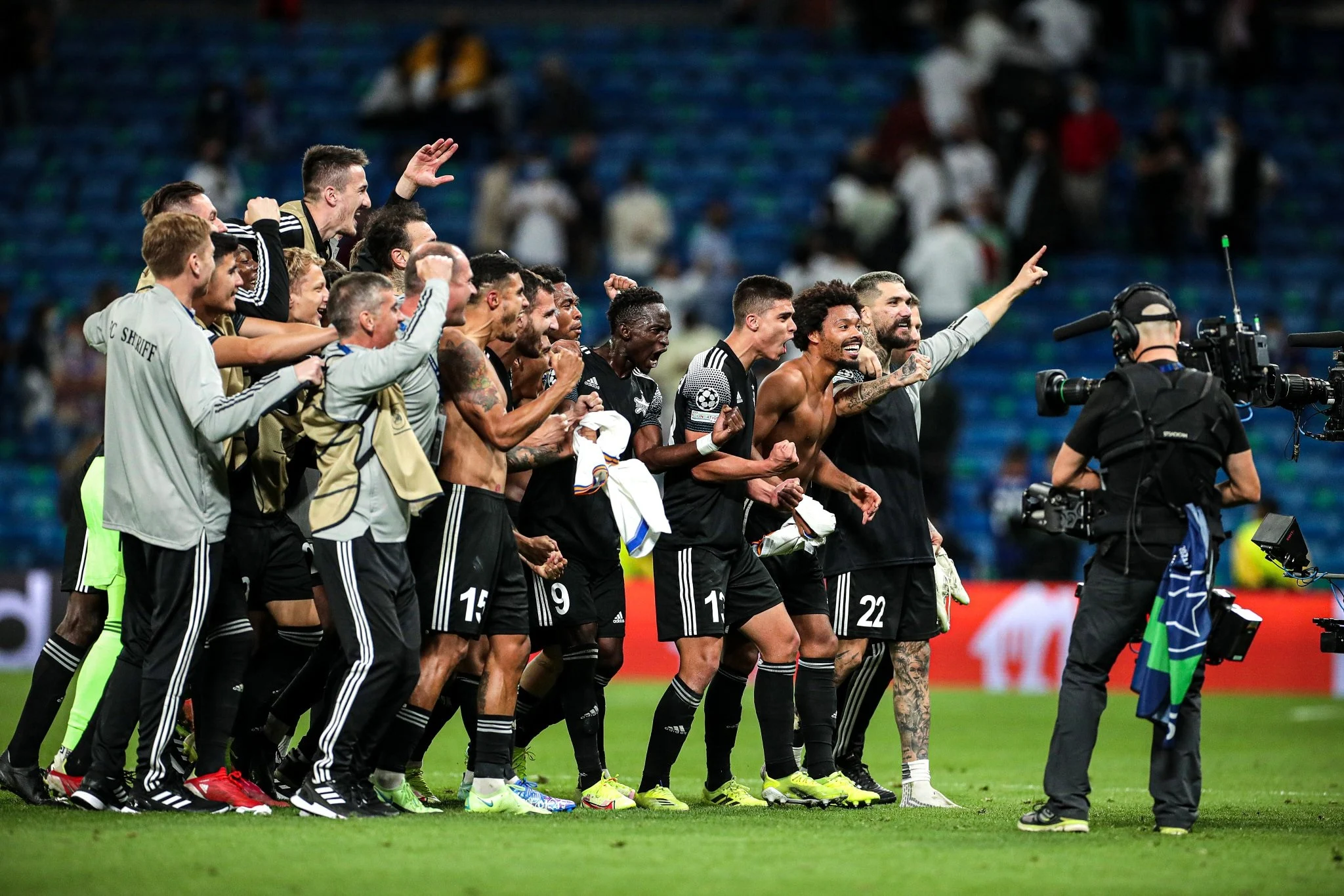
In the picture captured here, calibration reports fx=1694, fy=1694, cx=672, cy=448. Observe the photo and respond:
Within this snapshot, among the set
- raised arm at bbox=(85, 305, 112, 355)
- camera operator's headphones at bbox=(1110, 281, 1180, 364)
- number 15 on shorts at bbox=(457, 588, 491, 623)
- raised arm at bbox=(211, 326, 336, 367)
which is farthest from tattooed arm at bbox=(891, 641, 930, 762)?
raised arm at bbox=(85, 305, 112, 355)

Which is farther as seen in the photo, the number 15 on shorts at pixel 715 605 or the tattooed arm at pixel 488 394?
the number 15 on shorts at pixel 715 605

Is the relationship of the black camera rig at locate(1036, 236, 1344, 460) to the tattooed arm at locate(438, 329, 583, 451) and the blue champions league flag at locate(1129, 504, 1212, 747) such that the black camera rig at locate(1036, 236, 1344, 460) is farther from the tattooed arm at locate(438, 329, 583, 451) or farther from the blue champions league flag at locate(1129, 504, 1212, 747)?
the tattooed arm at locate(438, 329, 583, 451)

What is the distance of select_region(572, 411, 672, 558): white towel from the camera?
8.30 metres

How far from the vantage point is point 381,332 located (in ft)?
24.8

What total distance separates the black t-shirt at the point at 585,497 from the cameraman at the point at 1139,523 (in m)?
2.27

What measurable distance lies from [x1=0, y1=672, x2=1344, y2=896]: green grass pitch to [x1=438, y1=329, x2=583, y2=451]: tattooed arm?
5.83 ft

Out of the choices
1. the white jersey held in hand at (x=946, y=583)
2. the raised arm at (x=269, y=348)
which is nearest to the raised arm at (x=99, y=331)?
the raised arm at (x=269, y=348)

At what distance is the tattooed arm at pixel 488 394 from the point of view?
7.81m

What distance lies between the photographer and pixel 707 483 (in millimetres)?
8625

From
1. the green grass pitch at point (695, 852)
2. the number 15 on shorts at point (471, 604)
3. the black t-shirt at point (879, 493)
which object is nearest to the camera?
the green grass pitch at point (695, 852)

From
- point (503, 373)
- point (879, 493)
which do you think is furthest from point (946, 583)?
point (503, 373)

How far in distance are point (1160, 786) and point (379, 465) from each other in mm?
3760

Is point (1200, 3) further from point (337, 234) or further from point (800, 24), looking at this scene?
point (337, 234)

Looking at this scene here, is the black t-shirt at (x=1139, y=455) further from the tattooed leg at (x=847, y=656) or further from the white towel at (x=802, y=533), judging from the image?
the tattooed leg at (x=847, y=656)
